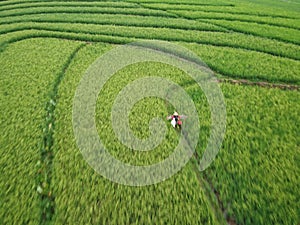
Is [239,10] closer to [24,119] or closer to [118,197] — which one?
[24,119]

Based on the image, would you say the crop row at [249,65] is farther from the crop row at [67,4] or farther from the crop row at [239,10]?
the crop row at [67,4]

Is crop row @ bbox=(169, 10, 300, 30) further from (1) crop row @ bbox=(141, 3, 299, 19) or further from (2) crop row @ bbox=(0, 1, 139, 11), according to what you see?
(2) crop row @ bbox=(0, 1, 139, 11)

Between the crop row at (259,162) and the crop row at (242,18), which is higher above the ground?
the crop row at (242,18)

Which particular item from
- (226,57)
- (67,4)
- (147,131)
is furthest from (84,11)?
(147,131)

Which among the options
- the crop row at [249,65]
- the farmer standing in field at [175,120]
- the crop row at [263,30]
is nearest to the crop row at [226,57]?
the crop row at [249,65]

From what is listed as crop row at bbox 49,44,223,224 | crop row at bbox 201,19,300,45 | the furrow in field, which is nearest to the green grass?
crop row at bbox 49,44,223,224
